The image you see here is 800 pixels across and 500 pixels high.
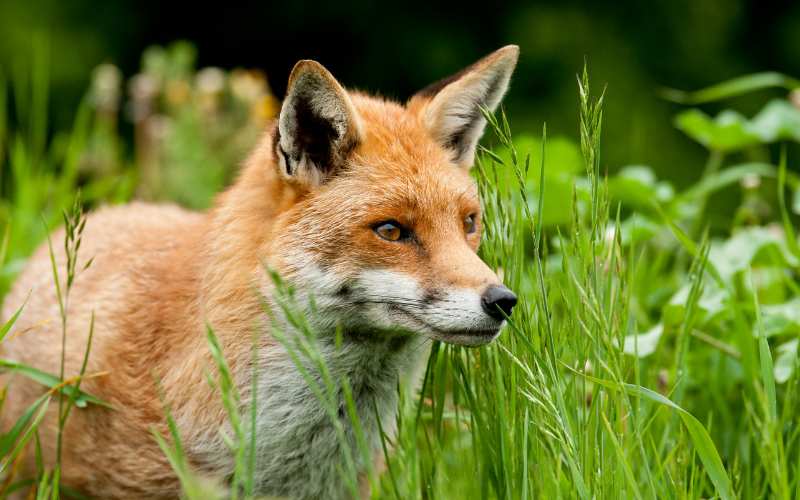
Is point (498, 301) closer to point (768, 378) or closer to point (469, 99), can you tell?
point (768, 378)

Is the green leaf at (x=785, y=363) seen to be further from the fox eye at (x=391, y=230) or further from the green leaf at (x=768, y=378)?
the fox eye at (x=391, y=230)

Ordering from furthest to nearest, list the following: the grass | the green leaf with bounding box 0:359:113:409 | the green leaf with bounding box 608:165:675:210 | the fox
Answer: the green leaf with bounding box 608:165:675:210, the green leaf with bounding box 0:359:113:409, the fox, the grass

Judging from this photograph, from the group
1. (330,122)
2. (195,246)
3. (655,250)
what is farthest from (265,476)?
(655,250)

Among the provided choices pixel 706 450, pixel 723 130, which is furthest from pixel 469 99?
pixel 723 130

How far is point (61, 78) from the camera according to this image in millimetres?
12047

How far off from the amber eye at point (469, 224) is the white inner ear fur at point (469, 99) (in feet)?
1.24

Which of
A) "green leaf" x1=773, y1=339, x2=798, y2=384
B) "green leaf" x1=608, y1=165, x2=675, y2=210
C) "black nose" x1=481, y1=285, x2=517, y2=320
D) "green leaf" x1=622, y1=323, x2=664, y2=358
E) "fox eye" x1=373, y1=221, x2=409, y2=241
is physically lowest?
"green leaf" x1=773, y1=339, x2=798, y2=384

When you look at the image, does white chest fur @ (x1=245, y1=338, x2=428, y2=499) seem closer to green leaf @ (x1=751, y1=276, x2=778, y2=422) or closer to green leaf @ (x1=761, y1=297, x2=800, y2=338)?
green leaf @ (x1=751, y1=276, x2=778, y2=422)

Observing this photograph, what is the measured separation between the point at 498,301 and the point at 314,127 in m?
0.99

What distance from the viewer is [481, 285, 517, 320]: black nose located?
3.03m

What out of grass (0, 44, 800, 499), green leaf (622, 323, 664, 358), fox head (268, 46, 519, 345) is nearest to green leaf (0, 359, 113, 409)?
grass (0, 44, 800, 499)

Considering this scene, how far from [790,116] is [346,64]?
8519mm

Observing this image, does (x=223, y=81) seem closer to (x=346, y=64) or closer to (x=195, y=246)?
(x=195, y=246)

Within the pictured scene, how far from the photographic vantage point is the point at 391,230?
341 centimetres
